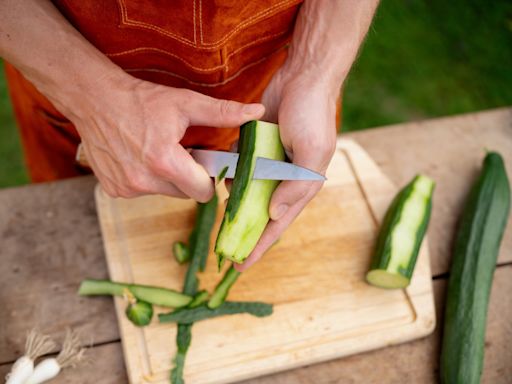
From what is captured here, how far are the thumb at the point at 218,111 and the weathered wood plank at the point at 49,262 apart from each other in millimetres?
803

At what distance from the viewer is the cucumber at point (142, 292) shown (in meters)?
2.04

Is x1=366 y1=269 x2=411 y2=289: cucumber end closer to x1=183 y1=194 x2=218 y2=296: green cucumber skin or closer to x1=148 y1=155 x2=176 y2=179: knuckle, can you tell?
x1=183 y1=194 x2=218 y2=296: green cucumber skin

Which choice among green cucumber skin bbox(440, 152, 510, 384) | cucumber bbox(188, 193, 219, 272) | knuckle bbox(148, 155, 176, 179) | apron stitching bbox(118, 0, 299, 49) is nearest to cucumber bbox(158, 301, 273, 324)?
cucumber bbox(188, 193, 219, 272)

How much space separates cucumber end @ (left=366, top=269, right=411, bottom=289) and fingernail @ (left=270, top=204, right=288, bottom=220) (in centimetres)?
50

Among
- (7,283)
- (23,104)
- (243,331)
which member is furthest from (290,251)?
(23,104)

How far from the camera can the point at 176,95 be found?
69.4 inches

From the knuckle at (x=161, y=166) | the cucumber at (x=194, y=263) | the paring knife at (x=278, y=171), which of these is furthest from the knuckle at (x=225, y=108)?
the cucumber at (x=194, y=263)

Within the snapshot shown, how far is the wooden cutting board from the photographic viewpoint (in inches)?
77.6

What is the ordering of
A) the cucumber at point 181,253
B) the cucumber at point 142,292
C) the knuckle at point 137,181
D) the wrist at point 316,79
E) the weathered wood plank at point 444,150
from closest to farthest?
the knuckle at point 137,181, the wrist at point 316,79, the cucumber at point 142,292, the cucumber at point 181,253, the weathered wood plank at point 444,150

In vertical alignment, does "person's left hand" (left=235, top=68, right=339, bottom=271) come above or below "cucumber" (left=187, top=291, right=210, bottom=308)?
above

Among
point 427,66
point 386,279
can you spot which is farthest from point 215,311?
point 427,66

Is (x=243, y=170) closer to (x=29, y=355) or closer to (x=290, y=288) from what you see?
(x=290, y=288)

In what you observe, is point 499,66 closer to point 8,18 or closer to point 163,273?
point 163,273

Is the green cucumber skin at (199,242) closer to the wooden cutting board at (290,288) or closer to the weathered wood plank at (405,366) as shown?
the wooden cutting board at (290,288)
